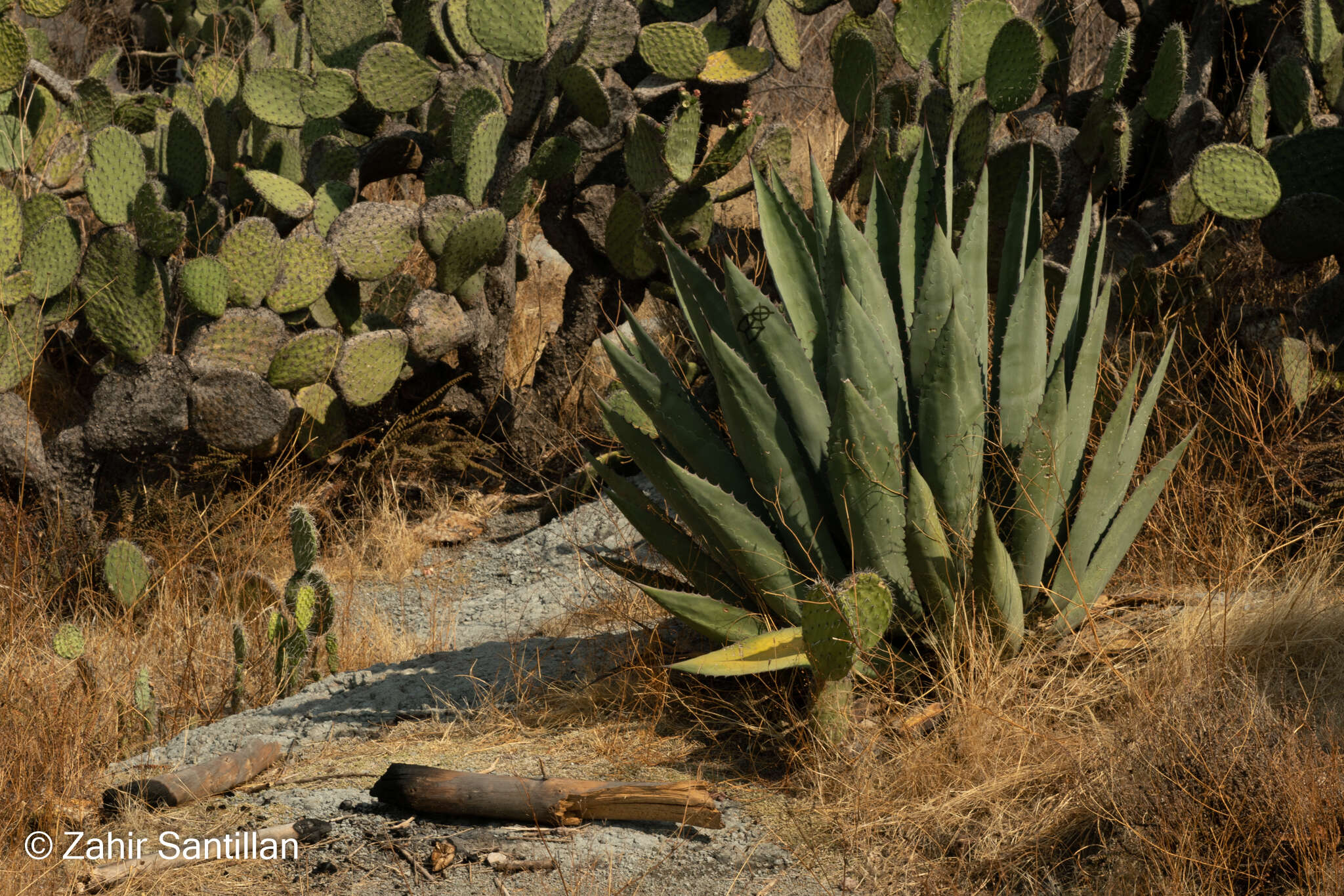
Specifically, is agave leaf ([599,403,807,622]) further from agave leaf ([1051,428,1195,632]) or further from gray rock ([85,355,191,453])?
gray rock ([85,355,191,453])

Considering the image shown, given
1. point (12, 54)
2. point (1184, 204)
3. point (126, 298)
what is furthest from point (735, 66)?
point (12, 54)

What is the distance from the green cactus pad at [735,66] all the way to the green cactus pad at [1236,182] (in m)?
1.85

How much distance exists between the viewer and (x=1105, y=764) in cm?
223

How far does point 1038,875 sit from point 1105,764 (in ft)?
0.82

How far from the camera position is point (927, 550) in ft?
8.28

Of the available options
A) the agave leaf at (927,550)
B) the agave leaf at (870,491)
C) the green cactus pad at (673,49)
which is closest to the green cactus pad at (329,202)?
the green cactus pad at (673,49)

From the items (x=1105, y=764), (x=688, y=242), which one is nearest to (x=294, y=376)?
(x=688, y=242)

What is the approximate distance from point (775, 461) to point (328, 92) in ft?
10.7

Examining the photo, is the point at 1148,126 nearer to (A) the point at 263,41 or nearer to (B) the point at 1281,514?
(B) the point at 1281,514

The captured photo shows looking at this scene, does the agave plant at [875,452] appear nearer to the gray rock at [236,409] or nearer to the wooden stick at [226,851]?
the wooden stick at [226,851]

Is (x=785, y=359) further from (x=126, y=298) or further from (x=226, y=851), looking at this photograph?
(x=126, y=298)

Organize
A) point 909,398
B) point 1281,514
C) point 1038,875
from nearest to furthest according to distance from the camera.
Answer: point 1038,875, point 909,398, point 1281,514

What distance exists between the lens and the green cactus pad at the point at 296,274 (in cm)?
457

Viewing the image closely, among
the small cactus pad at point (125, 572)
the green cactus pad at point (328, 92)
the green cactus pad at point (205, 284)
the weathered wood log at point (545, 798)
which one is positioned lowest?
the small cactus pad at point (125, 572)
